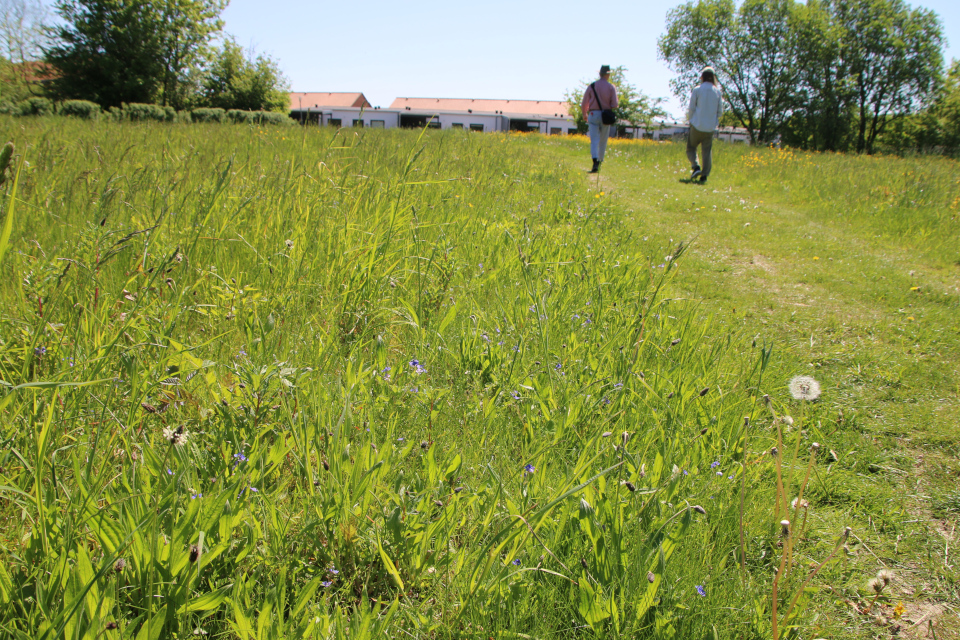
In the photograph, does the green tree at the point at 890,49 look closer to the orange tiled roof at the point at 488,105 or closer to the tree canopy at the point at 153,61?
the orange tiled roof at the point at 488,105

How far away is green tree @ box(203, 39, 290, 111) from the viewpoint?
129 ft

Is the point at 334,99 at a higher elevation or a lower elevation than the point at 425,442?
higher

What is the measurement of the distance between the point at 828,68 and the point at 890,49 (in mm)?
4615

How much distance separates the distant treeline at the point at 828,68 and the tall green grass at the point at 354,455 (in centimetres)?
5301

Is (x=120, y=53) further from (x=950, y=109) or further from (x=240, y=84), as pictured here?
(x=950, y=109)

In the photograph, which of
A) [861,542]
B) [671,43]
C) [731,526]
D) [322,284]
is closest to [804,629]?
[731,526]

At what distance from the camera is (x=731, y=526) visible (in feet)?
5.19

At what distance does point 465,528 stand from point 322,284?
1558mm

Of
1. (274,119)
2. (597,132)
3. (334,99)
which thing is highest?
(334,99)

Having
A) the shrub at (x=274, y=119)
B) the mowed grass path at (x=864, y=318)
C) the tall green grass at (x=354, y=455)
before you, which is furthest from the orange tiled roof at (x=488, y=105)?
the tall green grass at (x=354, y=455)

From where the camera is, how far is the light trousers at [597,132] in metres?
11.2

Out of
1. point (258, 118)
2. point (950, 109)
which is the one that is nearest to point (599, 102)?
point (258, 118)

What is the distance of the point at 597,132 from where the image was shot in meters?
11.3

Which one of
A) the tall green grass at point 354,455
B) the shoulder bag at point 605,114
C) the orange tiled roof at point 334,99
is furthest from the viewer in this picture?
the orange tiled roof at point 334,99
